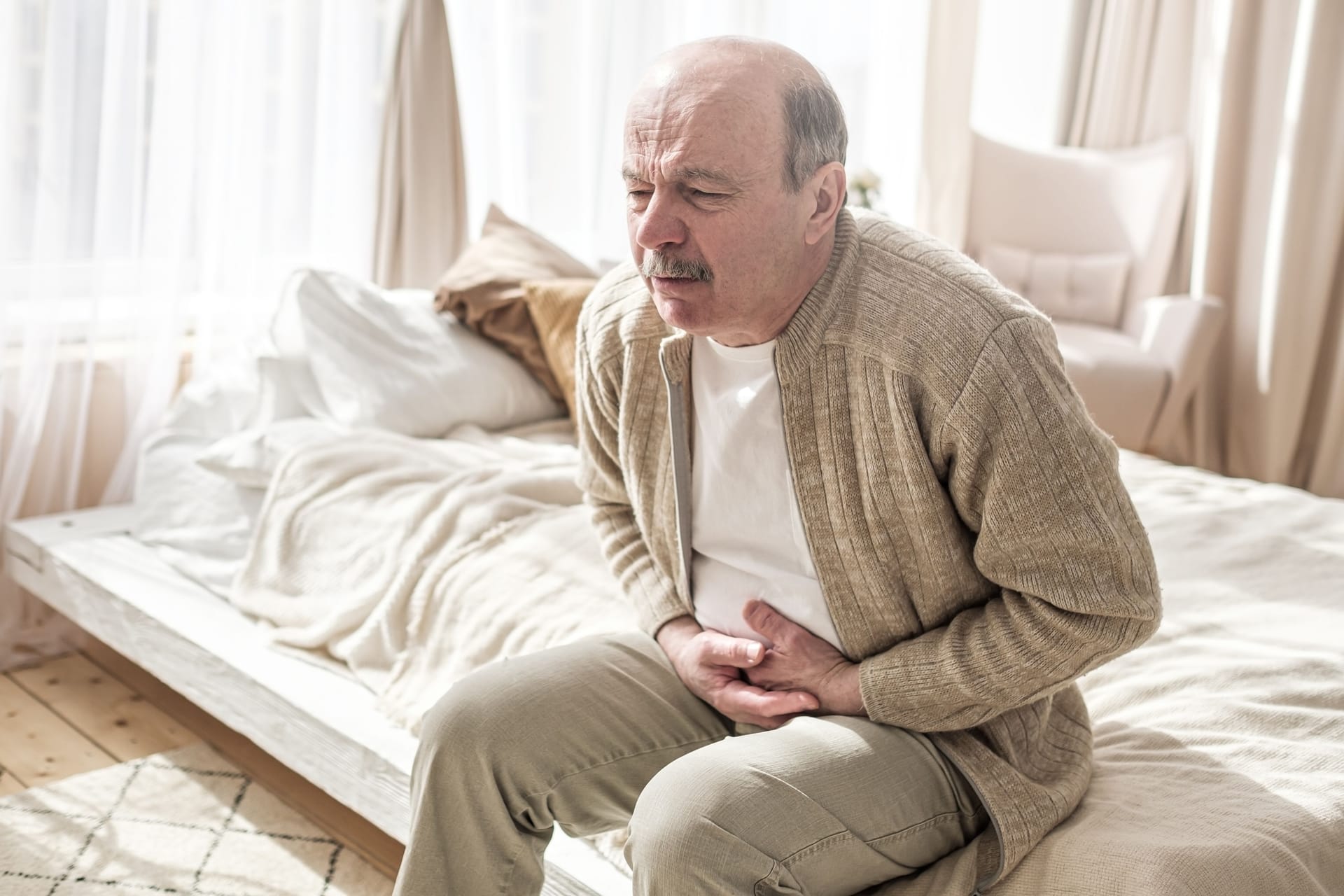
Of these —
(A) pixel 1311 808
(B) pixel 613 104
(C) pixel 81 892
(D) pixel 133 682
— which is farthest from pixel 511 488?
(B) pixel 613 104

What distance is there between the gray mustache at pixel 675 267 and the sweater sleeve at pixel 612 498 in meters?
0.24

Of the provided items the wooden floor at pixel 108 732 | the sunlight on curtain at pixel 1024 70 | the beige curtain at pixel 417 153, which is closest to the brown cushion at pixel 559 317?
the beige curtain at pixel 417 153

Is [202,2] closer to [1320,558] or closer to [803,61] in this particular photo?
[803,61]

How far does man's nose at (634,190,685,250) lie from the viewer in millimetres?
1146

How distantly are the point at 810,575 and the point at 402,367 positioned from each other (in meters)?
1.39

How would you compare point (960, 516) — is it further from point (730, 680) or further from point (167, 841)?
point (167, 841)

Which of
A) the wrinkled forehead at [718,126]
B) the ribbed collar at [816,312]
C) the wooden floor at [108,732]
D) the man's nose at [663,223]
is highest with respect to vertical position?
the wrinkled forehead at [718,126]

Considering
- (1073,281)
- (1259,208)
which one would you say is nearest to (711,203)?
(1073,281)

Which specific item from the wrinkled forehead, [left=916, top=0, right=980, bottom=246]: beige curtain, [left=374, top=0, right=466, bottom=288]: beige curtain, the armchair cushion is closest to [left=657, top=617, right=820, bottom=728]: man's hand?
the wrinkled forehead

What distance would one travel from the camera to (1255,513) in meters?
2.14

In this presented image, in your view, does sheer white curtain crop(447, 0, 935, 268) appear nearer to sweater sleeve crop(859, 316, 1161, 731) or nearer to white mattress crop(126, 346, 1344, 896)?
white mattress crop(126, 346, 1344, 896)

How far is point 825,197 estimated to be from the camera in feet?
3.86

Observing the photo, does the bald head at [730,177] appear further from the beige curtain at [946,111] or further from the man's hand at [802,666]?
the beige curtain at [946,111]

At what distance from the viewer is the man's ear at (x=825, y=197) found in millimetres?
1167
